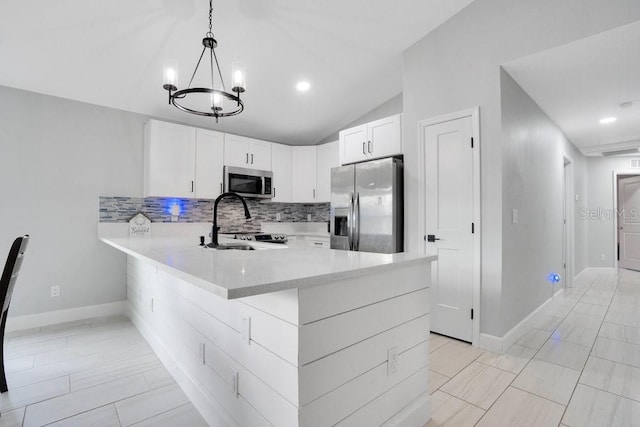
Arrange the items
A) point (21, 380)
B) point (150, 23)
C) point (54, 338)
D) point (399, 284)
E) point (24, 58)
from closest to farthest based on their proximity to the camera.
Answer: point (399, 284) → point (21, 380) → point (150, 23) → point (24, 58) → point (54, 338)

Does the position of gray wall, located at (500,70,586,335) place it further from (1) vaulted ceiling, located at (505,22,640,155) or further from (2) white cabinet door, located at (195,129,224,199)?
(2) white cabinet door, located at (195,129,224,199)

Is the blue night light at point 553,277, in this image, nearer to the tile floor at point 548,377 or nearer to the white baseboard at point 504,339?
the tile floor at point 548,377

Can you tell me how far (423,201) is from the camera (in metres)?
3.14

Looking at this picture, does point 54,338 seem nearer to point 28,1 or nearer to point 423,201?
point 28,1

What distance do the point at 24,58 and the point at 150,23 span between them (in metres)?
1.22

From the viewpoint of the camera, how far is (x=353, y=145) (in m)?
4.06

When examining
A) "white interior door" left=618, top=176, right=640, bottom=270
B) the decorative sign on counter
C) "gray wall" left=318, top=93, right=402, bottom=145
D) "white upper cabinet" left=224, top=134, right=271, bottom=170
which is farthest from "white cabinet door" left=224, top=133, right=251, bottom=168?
"white interior door" left=618, top=176, right=640, bottom=270

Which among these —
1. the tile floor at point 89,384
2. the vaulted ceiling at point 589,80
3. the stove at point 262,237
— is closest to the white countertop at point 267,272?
the tile floor at point 89,384

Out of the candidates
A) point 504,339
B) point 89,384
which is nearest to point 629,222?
point 504,339

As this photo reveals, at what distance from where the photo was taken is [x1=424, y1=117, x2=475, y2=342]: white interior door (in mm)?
2805

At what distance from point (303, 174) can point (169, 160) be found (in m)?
1.94

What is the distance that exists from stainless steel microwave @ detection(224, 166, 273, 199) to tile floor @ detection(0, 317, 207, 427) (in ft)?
6.76

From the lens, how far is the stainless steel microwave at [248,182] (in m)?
4.29

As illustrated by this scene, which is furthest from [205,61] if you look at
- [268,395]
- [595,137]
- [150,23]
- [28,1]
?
A: [595,137]
